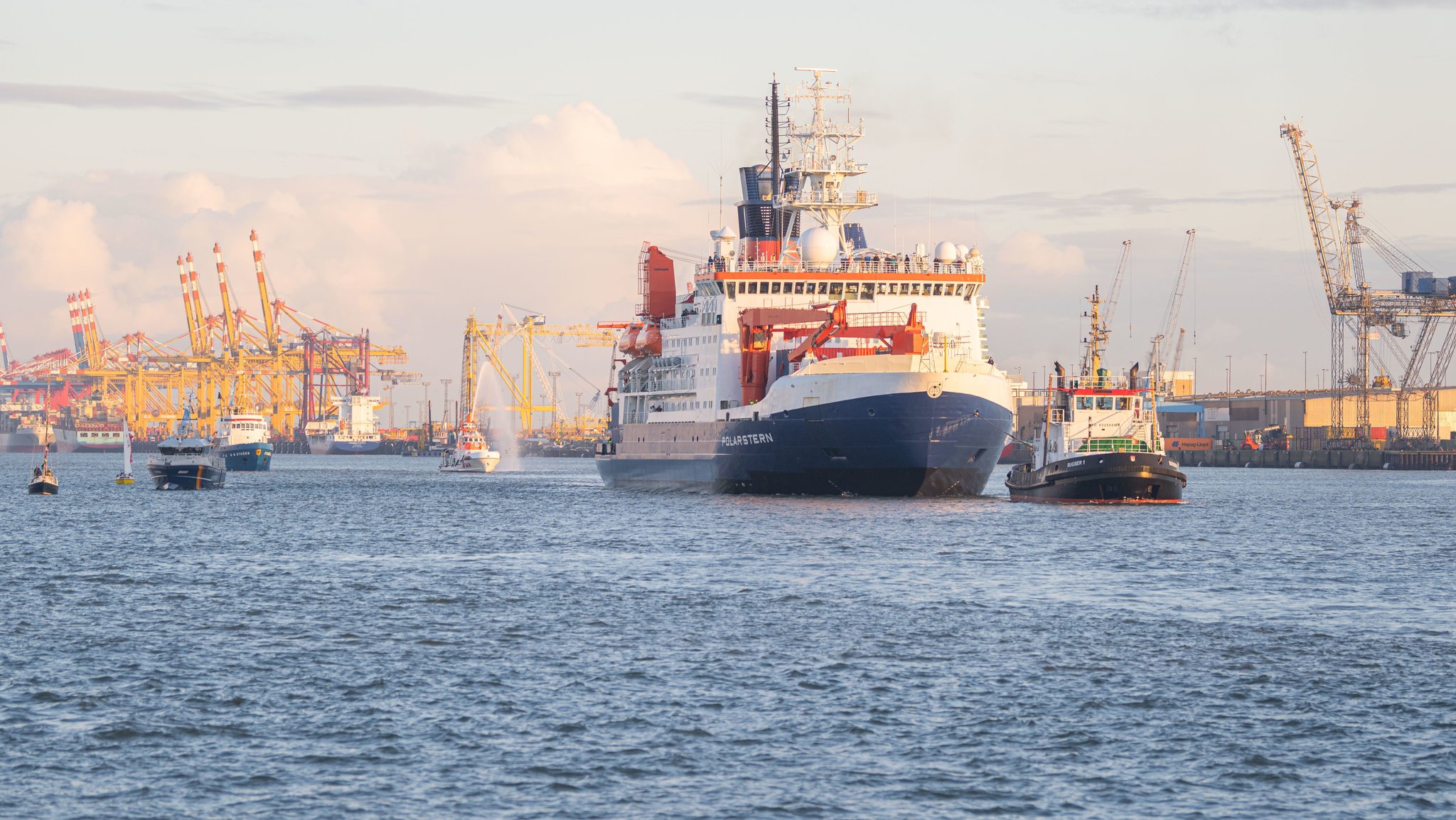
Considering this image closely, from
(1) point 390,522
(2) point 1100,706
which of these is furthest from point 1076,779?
(1) point 390,522

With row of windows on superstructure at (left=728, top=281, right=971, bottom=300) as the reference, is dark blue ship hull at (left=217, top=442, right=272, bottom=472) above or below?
below

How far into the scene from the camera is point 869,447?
71.7 m

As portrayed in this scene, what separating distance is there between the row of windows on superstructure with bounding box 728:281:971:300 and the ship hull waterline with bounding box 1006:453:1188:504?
12.3m

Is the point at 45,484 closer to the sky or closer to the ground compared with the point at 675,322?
closer to the ground

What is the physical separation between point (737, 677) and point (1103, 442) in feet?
146

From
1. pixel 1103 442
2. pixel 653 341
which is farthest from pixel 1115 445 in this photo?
pixel 653 341

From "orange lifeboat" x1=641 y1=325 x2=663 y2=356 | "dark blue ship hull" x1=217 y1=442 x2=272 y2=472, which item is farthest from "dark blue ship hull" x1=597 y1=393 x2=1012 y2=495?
"dark blue ship hull" x1=217 y1=442 x2=272 y2=472

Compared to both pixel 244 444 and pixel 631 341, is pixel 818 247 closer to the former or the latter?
pixel 631 341

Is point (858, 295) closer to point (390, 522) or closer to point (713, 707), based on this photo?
point (390, 522)

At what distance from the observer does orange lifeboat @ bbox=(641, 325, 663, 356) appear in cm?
9219

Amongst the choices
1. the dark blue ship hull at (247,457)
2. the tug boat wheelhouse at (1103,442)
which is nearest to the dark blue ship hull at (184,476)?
the dark blue ship hull at (247,457)

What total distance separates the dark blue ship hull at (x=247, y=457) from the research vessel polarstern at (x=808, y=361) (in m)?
68.5

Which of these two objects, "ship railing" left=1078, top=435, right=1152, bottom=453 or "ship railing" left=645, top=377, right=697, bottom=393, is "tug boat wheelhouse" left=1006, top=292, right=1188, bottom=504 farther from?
"ship railing" left=645, top=377, right=697, bottom=393

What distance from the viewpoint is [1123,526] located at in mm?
61656
